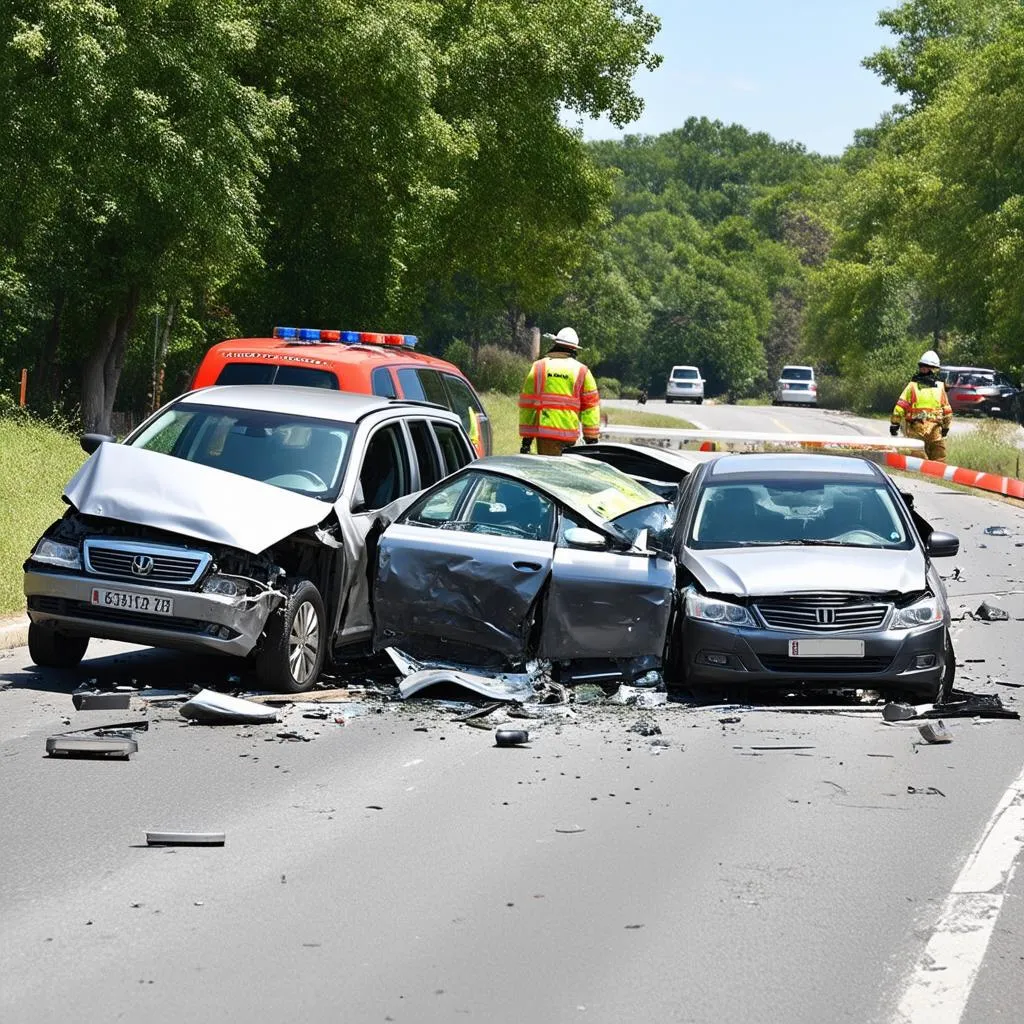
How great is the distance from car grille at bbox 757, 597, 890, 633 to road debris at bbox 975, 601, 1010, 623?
192 inches

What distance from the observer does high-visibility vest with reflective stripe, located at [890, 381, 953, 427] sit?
27719 mm

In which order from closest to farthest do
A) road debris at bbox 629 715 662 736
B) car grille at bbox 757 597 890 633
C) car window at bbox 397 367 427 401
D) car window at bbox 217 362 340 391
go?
road debris at bbox 629 715 662 736 < car grille at bbox 757 597 890 633 < car window at bbox 217 362 340 391 < car window at bbox 397 367 427 401

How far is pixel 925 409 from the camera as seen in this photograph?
28016 mm

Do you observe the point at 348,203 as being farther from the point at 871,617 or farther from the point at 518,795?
the point at 518,795

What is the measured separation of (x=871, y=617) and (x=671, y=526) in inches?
77.9

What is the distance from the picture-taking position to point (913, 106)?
97625 millimetres

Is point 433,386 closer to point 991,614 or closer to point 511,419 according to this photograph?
point 991,614

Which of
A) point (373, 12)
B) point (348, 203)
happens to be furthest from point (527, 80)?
point (373, 12)

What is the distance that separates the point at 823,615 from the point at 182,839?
467 centimetres

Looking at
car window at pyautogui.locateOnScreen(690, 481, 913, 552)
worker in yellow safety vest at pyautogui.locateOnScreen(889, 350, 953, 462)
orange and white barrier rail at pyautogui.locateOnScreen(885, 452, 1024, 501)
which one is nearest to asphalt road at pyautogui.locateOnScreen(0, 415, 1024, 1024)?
car window at pyautogui.locateOnScreen(690, 481, 913, 552)

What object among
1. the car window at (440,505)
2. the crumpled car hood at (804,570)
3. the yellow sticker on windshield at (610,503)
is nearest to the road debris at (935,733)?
the crumpled car hood at (804,570)

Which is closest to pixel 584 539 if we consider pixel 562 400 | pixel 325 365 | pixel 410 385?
pixel 325 365

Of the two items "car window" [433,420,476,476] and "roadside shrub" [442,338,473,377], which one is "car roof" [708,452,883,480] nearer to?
"car window" [433,420,476,476]

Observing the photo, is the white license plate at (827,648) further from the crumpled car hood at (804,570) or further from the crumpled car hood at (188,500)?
the crumpled car hood at (188,500)
